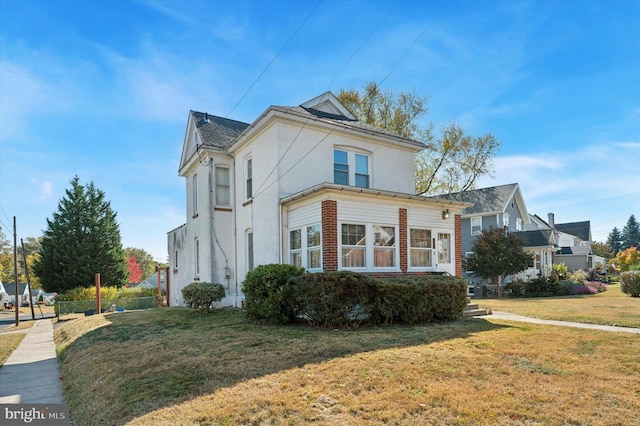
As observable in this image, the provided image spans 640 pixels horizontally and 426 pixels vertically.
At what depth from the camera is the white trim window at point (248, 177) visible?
49.4ft

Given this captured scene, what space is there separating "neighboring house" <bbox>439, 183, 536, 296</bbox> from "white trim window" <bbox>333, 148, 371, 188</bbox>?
669 inches

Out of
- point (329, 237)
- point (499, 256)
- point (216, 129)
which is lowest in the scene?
point (499, 256)

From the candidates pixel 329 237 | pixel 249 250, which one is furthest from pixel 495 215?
pixel 329 237

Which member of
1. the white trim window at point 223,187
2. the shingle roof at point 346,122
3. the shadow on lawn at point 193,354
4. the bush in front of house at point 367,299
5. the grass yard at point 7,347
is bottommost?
the grass yard at point 7,347

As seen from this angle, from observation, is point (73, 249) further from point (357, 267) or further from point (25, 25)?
point (357, 267)

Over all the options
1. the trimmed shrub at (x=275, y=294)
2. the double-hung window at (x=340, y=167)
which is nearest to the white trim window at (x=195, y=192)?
the double-hung window at (x=340, y=167)

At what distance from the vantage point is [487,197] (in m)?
32.3

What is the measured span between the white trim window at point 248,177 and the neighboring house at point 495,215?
19.5 m

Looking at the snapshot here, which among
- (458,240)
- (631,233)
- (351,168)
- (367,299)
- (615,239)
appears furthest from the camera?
(615,239)

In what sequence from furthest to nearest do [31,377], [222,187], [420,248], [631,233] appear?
1. [631,233]
2. [222,187]
3. [420,248]
4. [31,377]

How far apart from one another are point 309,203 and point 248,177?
425 centimetres

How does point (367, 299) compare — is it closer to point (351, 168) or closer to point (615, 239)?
point (351, 168)

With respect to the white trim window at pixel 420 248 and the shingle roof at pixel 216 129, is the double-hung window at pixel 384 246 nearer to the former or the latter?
the white trim window at pixel 420 248

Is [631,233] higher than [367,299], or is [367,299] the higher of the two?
[631,233]
